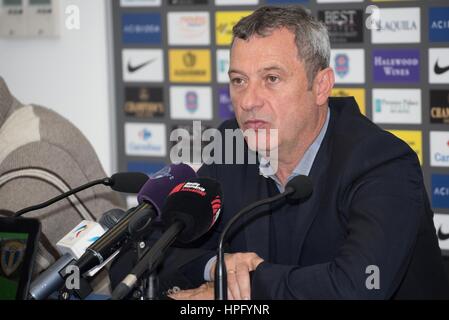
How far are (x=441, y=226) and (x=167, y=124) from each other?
5.18 ft

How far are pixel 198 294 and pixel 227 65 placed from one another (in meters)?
2.40

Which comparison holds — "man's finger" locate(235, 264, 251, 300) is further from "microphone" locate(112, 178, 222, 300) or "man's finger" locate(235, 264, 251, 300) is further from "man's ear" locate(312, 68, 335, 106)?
"man's ear" locate(312, 68, 335, 106)

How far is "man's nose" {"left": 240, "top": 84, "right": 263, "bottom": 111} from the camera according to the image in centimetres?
207

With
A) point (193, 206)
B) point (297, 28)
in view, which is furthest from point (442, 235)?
point (193, 206)

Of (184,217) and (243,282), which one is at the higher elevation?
(184,217)

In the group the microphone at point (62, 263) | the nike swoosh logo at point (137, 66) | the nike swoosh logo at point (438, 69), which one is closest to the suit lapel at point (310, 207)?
the microphone at point (62, 263)

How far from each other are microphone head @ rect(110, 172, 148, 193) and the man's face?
383 millimetres

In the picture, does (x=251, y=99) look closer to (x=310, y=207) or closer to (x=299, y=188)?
(x=310, y=207)

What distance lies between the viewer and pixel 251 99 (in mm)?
2072

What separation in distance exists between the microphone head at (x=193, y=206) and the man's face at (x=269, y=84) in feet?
1.35

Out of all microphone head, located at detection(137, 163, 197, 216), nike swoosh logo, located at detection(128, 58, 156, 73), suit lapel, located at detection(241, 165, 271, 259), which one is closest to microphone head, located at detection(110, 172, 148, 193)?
microphone head, located at detection(137, 163, 197, 216)

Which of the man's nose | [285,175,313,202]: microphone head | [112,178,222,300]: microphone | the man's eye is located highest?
the man's eye

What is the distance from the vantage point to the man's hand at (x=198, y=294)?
1.94 meters
